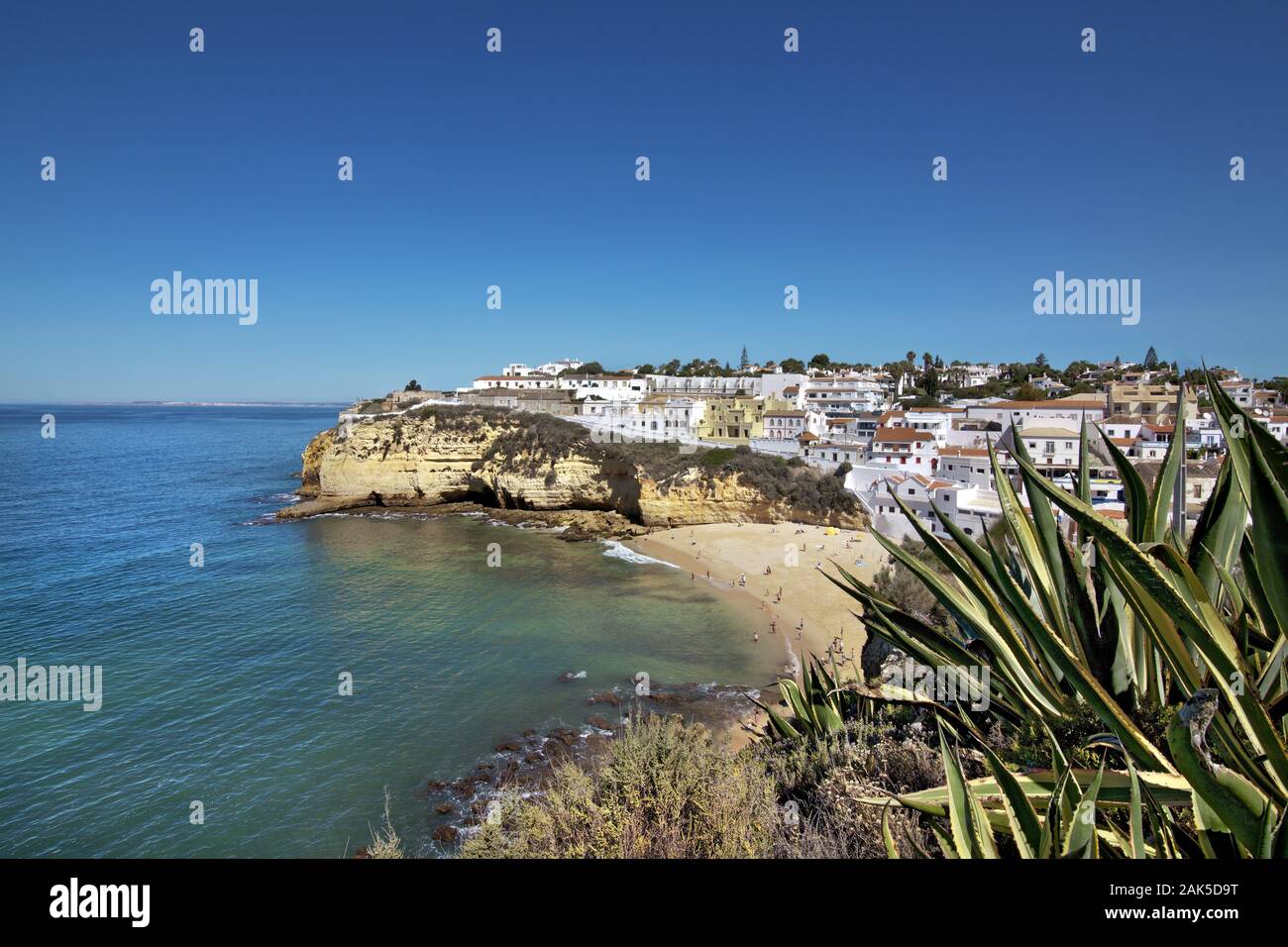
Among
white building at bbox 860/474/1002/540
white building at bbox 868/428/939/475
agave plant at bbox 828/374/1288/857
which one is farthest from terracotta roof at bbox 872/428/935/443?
agave plant at bbox 828/374/1288/857

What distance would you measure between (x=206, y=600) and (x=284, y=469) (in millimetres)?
44206

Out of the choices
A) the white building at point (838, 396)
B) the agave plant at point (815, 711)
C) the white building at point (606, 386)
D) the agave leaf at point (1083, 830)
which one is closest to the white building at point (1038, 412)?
the white building at point (838, 396)

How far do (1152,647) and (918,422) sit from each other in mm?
40188

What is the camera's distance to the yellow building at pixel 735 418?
46844mm

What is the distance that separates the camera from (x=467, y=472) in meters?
43.3

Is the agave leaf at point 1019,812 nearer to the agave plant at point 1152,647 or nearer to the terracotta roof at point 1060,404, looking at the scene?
the agave plant at point 1152,647

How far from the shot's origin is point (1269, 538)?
6.99 ft

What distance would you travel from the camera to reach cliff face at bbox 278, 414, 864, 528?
38.8 metres

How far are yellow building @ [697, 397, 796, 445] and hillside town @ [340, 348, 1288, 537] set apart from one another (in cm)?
9

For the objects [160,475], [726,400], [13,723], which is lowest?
[13,723]

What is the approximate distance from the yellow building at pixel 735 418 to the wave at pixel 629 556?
16.5 m

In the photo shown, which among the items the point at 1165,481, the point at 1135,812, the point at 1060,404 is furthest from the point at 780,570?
the point at 1060,404
